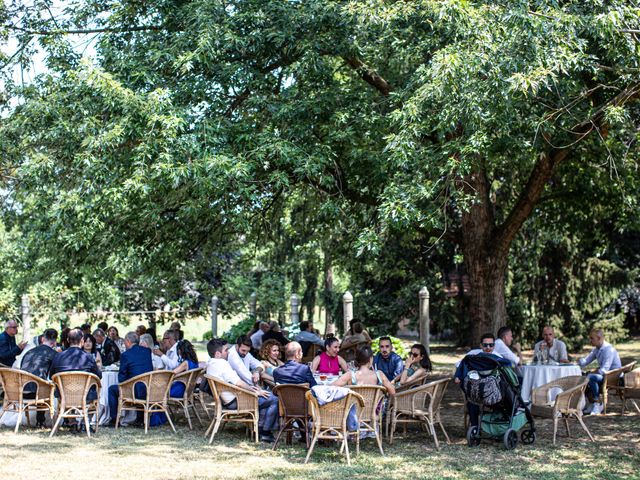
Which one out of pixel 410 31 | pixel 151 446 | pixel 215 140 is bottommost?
pixel 151 446

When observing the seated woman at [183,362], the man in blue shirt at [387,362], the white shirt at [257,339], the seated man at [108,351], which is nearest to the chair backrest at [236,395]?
the seated woman at [183,362]

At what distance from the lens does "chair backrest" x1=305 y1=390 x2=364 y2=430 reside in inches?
336

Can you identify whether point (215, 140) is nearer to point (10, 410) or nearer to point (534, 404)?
point (10, 410)

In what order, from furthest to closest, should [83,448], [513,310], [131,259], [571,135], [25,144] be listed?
[513,310] → [131,259] → [571,135] → [25,144] → [83,448]

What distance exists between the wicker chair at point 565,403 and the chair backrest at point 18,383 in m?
6.01

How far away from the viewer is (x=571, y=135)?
12297 mm

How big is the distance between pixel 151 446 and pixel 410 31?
6.65 meters

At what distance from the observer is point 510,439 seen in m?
9.00

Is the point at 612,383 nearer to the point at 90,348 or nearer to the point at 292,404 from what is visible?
the point at 292,404

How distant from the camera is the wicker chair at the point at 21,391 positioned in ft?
32.6

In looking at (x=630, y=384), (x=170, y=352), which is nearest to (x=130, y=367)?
(x=170, y=352)

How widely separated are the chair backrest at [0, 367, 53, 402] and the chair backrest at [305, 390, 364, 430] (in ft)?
11.5

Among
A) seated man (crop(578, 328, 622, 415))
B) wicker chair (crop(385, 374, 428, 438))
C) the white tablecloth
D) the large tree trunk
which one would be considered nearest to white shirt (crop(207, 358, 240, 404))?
wicker chair (crop(385, 374, 428, 438))

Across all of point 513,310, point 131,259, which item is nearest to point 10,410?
point 131,259
